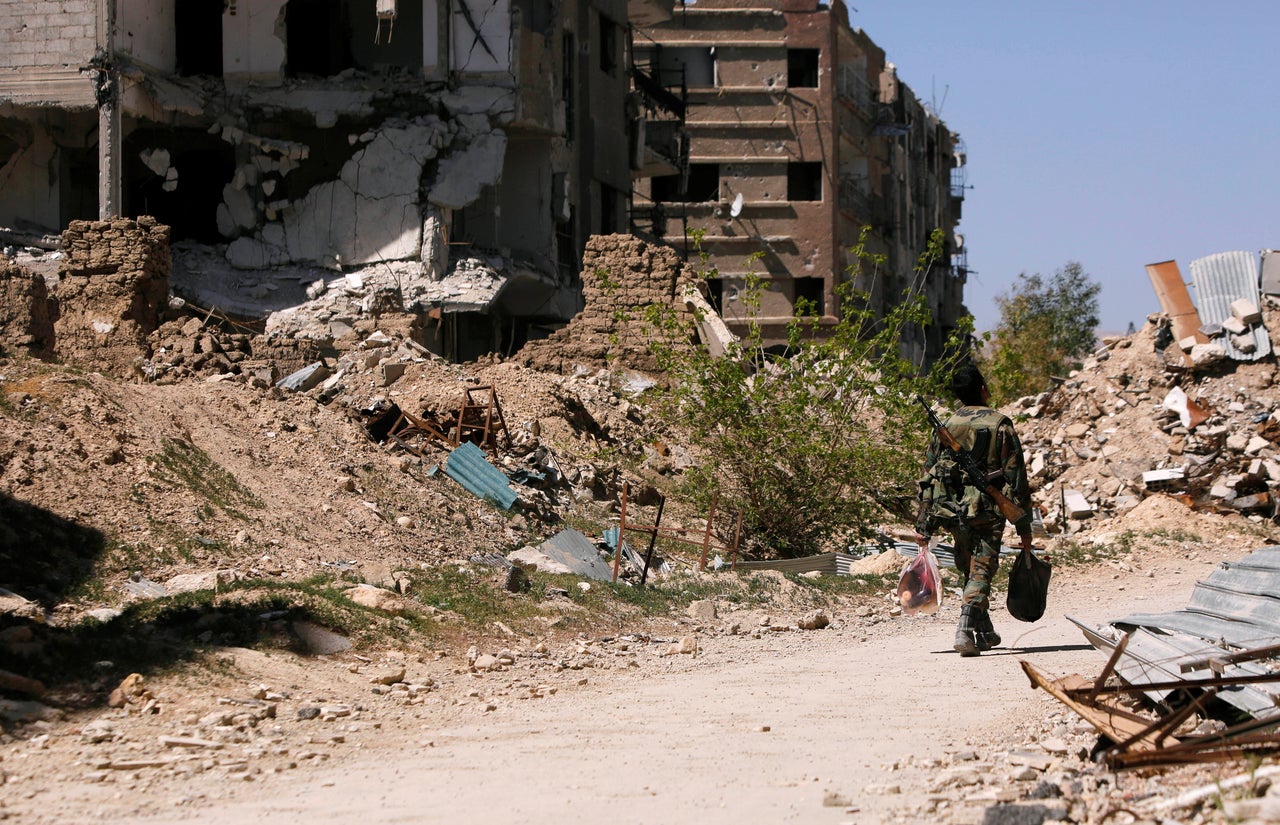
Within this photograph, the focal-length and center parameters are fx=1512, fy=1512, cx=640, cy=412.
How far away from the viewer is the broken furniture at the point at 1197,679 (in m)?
4.53

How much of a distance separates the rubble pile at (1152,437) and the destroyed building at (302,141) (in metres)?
9.65

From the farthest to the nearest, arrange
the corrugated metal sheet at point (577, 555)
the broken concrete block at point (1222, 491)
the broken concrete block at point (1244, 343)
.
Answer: the broken concrete block at point (1244, 343) < the broken concrete block at point (1222, 491) < the corrugated metal sheet at point (577, 555)

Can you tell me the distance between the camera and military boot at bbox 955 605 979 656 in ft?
26.9

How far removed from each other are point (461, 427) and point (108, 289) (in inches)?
212

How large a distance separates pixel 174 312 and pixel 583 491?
681 cm

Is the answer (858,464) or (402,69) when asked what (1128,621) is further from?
(402,69)

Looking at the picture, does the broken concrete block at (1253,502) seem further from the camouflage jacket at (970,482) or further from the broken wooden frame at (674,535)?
the camouflage jacket at (970,482)

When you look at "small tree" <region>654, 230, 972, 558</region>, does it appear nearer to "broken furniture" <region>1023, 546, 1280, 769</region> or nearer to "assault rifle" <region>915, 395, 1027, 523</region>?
"assault rifle" <region>915, 395, 1027, 523</region>

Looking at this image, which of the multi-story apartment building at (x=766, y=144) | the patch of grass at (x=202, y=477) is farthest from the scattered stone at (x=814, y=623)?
the multi-story apartment building at (x=766, y=144)

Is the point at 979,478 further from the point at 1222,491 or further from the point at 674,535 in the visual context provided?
the point at 1222,491

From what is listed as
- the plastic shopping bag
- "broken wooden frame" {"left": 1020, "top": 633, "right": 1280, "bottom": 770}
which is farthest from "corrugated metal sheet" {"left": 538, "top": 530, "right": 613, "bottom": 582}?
"broken wooden frame" {"left": 1020, "top": 633, "right": 1280, "bottom": 770}

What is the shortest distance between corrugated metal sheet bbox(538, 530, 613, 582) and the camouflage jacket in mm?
3483

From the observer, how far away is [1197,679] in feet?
17.3

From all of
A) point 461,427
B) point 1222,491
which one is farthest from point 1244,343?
point 461,427
